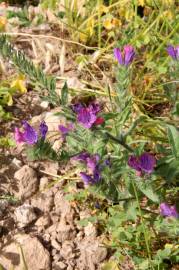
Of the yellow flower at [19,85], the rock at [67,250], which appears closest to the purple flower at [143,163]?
the rock at [67,250]

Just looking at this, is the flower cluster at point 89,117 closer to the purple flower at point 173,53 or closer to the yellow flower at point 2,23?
the purple flower at point 173,53

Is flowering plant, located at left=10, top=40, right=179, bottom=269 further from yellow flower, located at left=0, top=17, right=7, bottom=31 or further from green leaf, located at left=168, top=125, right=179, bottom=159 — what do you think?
yellow flower, located at left=0, top=17, right=7, bottom=31

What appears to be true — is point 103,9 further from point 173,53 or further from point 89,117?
point 89,117

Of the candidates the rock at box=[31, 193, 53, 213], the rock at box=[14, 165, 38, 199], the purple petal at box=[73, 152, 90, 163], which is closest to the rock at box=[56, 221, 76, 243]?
the rock at box=[31, 193, 53, 213]

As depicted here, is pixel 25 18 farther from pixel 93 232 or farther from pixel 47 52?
pixel 93 232

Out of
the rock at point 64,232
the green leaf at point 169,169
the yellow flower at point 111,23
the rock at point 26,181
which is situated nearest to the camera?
the green leaf at point 169,169

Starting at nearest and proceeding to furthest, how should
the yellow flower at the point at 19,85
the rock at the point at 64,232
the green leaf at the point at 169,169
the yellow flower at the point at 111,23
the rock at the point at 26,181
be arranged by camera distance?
the green leaf at the point at 169,169, the rock at the point at 64,232, the rock at the point at 26,181, the yellow flower at the point at 19,85, the yellow flower at the point at 111,23

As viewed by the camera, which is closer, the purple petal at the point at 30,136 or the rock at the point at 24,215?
the purple petal at the point at 30,136

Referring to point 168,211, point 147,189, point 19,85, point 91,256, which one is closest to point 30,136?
point 147,189

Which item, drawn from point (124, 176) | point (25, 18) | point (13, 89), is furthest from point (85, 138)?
point (25, 18)
